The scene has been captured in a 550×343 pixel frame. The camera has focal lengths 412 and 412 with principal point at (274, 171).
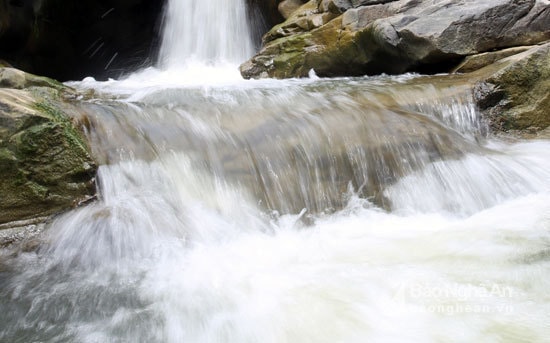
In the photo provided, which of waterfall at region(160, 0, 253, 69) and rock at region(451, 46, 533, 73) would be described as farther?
waterfall at region(160, 0, 253, 69)

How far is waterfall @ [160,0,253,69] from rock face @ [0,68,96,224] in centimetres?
894

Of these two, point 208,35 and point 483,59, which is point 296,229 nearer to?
point 483,59

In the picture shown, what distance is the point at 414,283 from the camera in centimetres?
273

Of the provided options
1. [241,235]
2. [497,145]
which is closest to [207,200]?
[241,235]

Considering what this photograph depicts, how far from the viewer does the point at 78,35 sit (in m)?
13.4

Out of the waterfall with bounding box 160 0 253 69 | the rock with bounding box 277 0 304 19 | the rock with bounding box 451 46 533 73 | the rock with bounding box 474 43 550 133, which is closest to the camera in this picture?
the rock with bounding box 474 43 550 133

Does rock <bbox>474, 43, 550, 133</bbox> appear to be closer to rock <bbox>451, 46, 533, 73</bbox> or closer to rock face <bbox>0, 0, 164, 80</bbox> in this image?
rock <bbox>451, 46, 533, 73</bbox>

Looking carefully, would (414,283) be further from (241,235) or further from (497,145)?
(497,145)

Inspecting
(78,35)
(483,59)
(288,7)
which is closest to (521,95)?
(483,59)

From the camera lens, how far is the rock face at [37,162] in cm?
351

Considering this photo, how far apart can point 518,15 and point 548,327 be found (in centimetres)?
590

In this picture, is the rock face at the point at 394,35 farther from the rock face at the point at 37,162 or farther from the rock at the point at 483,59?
the rock face at the point at 37,162

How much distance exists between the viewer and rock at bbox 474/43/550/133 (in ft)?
17.4

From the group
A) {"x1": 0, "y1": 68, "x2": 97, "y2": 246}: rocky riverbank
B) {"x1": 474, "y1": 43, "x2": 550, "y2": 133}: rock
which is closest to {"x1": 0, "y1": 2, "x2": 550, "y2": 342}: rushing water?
{"x1": 0, "y1": 68, "x2": 97, "y2": 246}: rocky riverbank
